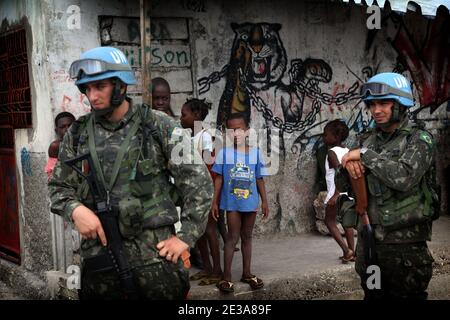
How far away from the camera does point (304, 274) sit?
5656 millimetres

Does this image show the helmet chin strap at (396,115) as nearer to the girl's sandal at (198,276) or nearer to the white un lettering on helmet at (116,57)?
the white un lettering on helmet at (116,57)

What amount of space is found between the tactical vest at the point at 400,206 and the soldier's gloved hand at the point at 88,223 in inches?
69.0

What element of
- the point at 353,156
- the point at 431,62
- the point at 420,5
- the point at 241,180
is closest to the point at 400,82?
the point at 353,156

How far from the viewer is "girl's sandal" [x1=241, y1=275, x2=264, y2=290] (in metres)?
5.28

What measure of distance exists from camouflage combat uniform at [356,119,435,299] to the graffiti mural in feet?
9.81

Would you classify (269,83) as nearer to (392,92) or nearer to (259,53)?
(259,53)

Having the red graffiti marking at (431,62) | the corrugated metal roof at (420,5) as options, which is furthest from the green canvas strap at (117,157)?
the red graffiti marking at (431,62)

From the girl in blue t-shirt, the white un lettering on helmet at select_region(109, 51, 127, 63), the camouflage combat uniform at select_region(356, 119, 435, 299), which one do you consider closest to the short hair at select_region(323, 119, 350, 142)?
the girl in blue t-shirt

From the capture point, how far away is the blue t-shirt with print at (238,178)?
5.17m

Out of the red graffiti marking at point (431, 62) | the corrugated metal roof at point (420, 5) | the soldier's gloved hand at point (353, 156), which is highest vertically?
the corrugated metal roof at point (420, 5)

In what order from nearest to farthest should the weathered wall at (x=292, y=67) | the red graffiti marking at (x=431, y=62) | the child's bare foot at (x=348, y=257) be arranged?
the child's bare foot at (x=348, y=257), the weathered wall at (x=292, y=67), the red graffiti marking at (x=431, y=62)

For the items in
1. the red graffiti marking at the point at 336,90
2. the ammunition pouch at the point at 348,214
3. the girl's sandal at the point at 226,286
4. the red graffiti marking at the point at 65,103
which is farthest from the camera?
the red graffiti marking at the point at 336,90
